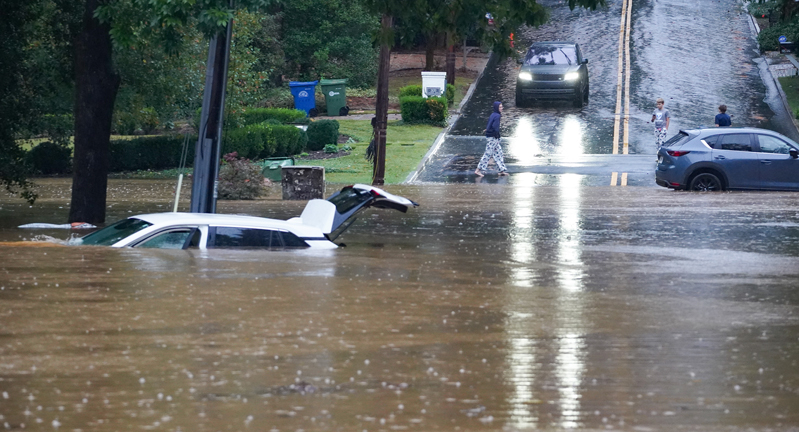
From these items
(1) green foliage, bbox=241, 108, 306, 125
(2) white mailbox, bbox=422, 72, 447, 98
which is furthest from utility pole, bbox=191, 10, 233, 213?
(2) white mailbox, bbox=422, 72, 447, 98

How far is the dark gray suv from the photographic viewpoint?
20703mm

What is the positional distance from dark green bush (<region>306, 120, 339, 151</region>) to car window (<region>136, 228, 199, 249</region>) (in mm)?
19859

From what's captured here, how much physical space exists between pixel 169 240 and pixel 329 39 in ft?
105

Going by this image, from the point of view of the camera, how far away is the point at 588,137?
100 ft

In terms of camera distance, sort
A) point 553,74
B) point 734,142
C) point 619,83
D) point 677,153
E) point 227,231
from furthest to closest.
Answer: point 619,83 < point 553,74 < point 677,153 < point 734,142 < point 227,231

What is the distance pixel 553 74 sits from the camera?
112 ft

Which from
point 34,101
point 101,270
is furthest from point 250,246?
point 34,101

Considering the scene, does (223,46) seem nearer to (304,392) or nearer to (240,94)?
(304,392)

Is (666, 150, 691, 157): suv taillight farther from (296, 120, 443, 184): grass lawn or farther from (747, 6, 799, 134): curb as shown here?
(747, 6, 799, 134): curb

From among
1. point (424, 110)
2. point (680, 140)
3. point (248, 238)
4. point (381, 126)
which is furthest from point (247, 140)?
point (248, 238)

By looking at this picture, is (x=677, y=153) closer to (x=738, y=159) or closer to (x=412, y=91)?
(x=738, y=159)

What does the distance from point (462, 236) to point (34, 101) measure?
7442 millimetres

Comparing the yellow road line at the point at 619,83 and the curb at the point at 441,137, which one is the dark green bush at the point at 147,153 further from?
the yellow road line at the point at 619,83

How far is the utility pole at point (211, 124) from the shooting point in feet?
49.8
